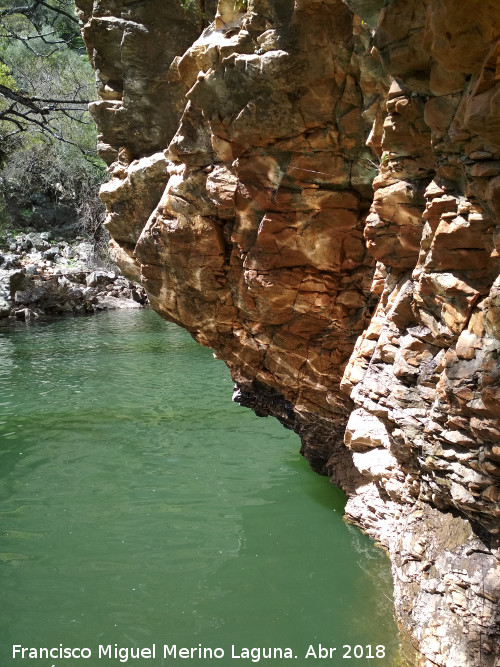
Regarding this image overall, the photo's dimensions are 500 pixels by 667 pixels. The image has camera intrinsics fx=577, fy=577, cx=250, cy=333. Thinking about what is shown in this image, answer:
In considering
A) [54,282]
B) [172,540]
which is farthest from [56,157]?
[172,540]

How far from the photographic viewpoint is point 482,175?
157 inches

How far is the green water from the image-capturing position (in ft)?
20.4

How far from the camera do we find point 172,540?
8.10 meters

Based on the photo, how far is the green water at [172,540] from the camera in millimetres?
6207

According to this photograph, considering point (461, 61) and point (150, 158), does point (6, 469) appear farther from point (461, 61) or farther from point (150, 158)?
point (461, 61)

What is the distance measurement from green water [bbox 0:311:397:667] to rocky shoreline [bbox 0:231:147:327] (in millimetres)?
13836

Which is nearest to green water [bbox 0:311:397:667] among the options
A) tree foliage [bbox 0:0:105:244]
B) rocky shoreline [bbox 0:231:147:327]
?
rocky shoreline [bbox 0:231:147:327]

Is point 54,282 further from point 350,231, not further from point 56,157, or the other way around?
point 350,231

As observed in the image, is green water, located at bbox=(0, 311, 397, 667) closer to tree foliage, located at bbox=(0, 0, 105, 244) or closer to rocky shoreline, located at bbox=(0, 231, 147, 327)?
rocky shoreline, located at bbox=(0, 231, 147, 327)

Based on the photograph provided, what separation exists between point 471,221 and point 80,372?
50.1 ft

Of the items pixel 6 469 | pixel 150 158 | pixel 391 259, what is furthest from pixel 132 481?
pixel 391 259

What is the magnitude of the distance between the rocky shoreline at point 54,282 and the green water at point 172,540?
1384cm

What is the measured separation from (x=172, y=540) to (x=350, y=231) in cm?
487

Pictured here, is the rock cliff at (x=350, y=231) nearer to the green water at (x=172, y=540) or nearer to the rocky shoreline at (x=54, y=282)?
the green water at (x=172, y=540)
